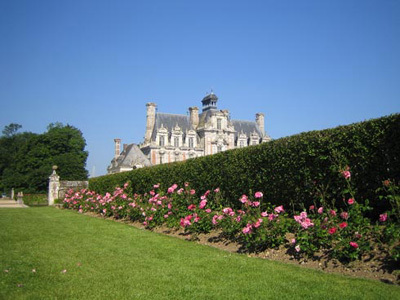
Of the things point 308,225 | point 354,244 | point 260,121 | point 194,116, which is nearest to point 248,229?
point 308,225

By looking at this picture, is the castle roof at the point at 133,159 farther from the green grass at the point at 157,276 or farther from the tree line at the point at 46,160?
the green grass at the point at 157,276

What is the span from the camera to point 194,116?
57.7 metres

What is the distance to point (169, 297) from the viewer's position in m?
4.82

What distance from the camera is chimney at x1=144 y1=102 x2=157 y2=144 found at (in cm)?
5350

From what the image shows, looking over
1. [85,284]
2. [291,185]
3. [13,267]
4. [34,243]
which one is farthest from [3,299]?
[291,185]

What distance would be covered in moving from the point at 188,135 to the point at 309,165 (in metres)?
45.5

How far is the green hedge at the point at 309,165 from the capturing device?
7.96 metres

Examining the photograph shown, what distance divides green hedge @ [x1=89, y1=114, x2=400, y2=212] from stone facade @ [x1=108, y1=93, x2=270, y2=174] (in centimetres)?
3854

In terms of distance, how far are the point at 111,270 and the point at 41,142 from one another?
54.0 metres

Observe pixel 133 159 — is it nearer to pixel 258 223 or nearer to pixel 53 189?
pixel 53 189

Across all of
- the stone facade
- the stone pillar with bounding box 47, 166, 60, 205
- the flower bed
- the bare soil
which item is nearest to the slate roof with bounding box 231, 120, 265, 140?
the stone facade

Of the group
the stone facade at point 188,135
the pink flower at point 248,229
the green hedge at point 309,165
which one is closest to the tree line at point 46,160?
the stone facade at point 188,135

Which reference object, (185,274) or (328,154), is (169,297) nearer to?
(185,274)

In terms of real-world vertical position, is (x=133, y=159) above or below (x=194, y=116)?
below
